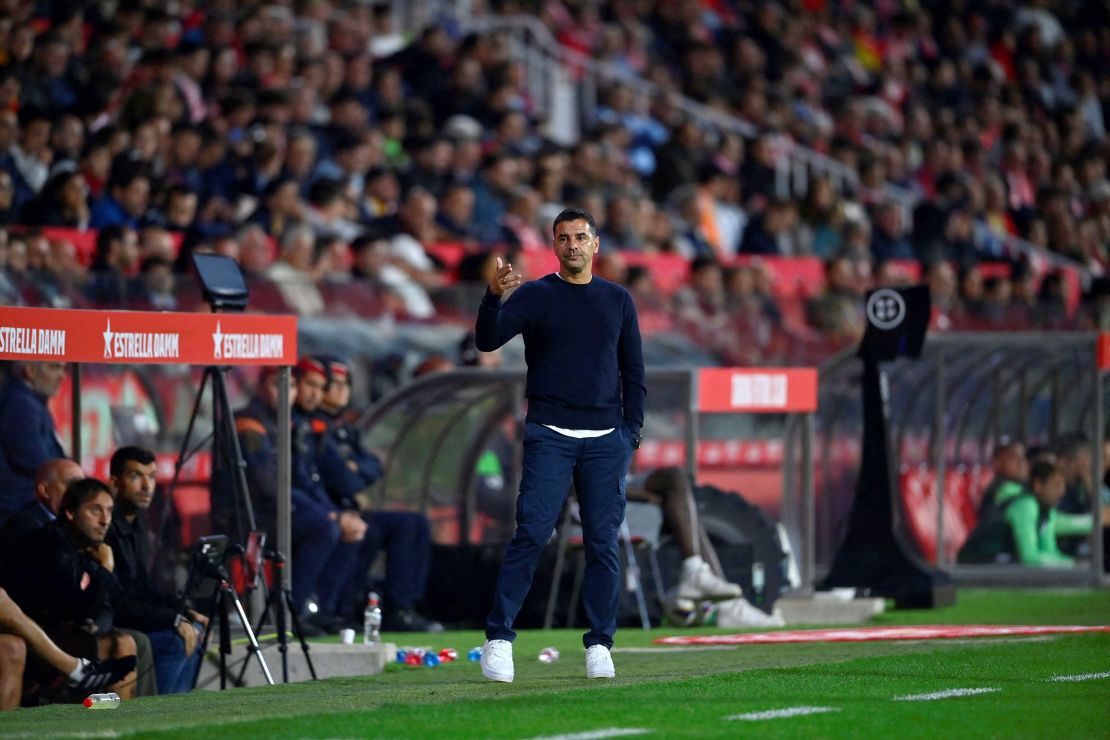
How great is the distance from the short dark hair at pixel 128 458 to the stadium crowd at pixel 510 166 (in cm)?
189

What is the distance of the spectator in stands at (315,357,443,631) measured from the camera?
1440cm

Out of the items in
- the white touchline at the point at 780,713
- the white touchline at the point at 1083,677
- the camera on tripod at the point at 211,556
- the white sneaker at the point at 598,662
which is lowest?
the white touchline at the point at 780,713

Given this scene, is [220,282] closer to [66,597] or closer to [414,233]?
[66,597]

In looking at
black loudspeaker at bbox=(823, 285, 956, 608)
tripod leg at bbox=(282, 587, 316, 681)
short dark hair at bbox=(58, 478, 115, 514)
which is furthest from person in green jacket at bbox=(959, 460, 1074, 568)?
short dark hair at bbox=(58, 478, 115, 514)

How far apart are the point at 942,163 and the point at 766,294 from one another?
9731 mm

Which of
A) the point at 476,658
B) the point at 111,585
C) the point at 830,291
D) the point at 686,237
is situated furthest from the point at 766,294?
the point at 111,585

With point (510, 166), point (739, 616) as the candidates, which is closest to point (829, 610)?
point (739, 616)

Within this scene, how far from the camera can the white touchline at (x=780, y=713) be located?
8.32 meters

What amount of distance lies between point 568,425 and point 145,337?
2.80 m

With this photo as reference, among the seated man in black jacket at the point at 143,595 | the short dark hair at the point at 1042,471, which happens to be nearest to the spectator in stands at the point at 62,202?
the seated man in black jacket at the point at 143,595

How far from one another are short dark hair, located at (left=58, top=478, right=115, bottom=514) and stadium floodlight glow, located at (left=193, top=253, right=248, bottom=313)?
5.01ft

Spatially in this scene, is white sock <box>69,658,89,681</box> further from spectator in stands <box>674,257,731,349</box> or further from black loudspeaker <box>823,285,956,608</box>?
spectator in stands <box>674,257,731,349</box>

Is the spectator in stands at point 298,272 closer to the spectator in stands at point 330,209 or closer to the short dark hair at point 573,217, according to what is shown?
the spectator in stands at point 330,209

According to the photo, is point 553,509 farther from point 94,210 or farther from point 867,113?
point 867,113
